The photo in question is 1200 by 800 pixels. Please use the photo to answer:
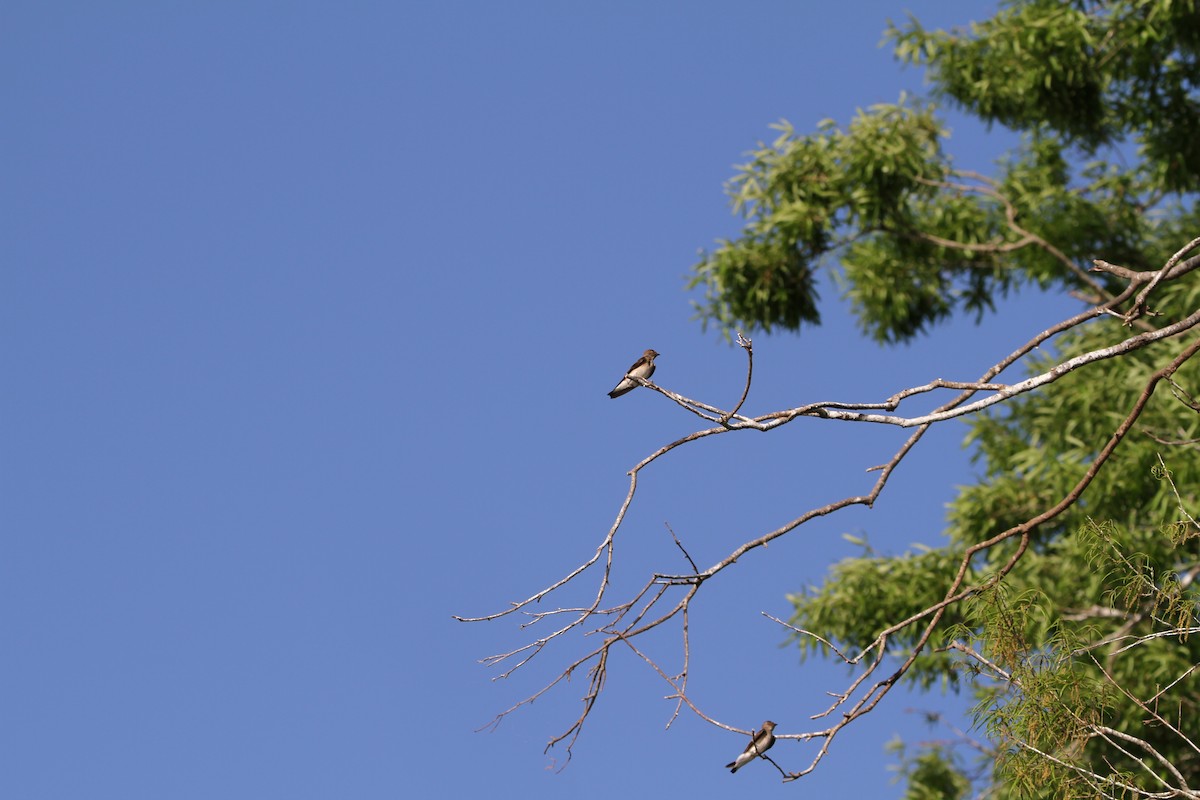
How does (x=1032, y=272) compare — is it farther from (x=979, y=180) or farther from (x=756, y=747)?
(x=756, y=747)

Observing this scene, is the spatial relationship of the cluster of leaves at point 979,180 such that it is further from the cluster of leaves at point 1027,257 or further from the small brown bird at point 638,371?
the small brown bird at point 638,371

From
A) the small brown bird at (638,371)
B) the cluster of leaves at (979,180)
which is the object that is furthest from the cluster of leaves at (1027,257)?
the small brown bird at (638,371)

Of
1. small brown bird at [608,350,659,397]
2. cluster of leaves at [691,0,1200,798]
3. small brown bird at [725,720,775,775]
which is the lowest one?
small brown bird at [725,720,775,775]

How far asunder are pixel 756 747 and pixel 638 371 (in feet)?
10.2

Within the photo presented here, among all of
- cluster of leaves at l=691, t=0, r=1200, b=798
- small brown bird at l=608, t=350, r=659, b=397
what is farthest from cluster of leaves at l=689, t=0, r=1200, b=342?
small brown bird at l=608, t=350, r=659, b=397

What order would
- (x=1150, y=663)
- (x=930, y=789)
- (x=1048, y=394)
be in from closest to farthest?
(x=1150, y=663) < (x=1048, y=394) < (x=930, y=789)

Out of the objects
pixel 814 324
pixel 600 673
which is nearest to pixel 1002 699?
pixel 600 673

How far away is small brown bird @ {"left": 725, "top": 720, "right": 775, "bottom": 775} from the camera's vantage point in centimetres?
369

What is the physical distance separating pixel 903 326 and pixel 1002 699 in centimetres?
1120

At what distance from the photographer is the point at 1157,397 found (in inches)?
419

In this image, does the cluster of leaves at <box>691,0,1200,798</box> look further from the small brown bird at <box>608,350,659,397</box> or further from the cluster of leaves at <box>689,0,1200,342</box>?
the small brown bird at <box>608,350,659,397</box>

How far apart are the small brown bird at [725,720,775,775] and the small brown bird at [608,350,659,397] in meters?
1.58

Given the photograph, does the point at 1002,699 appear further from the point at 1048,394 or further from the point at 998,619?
the point at 1048,394

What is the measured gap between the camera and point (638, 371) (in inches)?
254
